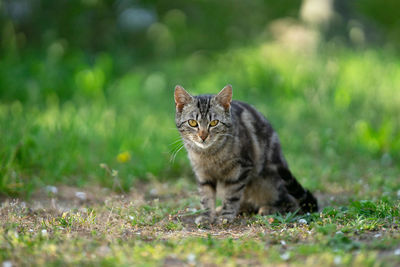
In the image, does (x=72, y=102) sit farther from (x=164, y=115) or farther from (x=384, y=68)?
(x=384, y=68)

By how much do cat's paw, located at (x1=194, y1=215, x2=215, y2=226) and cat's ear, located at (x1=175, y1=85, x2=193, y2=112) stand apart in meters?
0.98

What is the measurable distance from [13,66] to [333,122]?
5478 mm

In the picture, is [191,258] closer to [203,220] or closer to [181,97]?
[203,220]

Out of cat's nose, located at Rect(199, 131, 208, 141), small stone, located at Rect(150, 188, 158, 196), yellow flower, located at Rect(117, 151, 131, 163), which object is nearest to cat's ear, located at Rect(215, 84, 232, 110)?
cat's nose, located at Rect(199, 131, 208, 141)

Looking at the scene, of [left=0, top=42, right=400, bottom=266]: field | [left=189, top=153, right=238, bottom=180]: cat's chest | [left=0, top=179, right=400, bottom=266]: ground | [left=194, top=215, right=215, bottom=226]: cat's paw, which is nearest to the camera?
[left=0, top=179, right=400, bottom=266]: ground

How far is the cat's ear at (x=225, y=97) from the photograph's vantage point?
4027 mm

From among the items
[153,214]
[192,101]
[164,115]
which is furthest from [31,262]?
[164,115]

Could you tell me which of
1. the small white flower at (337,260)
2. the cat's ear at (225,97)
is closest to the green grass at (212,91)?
the cat's ear at (225,97)

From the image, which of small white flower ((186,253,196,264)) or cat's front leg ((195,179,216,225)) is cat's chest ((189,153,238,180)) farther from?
small white flower ((186,253,196,264))

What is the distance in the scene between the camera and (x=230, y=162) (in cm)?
396

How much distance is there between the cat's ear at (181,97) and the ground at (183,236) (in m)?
0.88

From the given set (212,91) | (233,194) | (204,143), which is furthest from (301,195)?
(212,91)

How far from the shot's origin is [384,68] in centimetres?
815

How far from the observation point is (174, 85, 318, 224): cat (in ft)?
13.0
